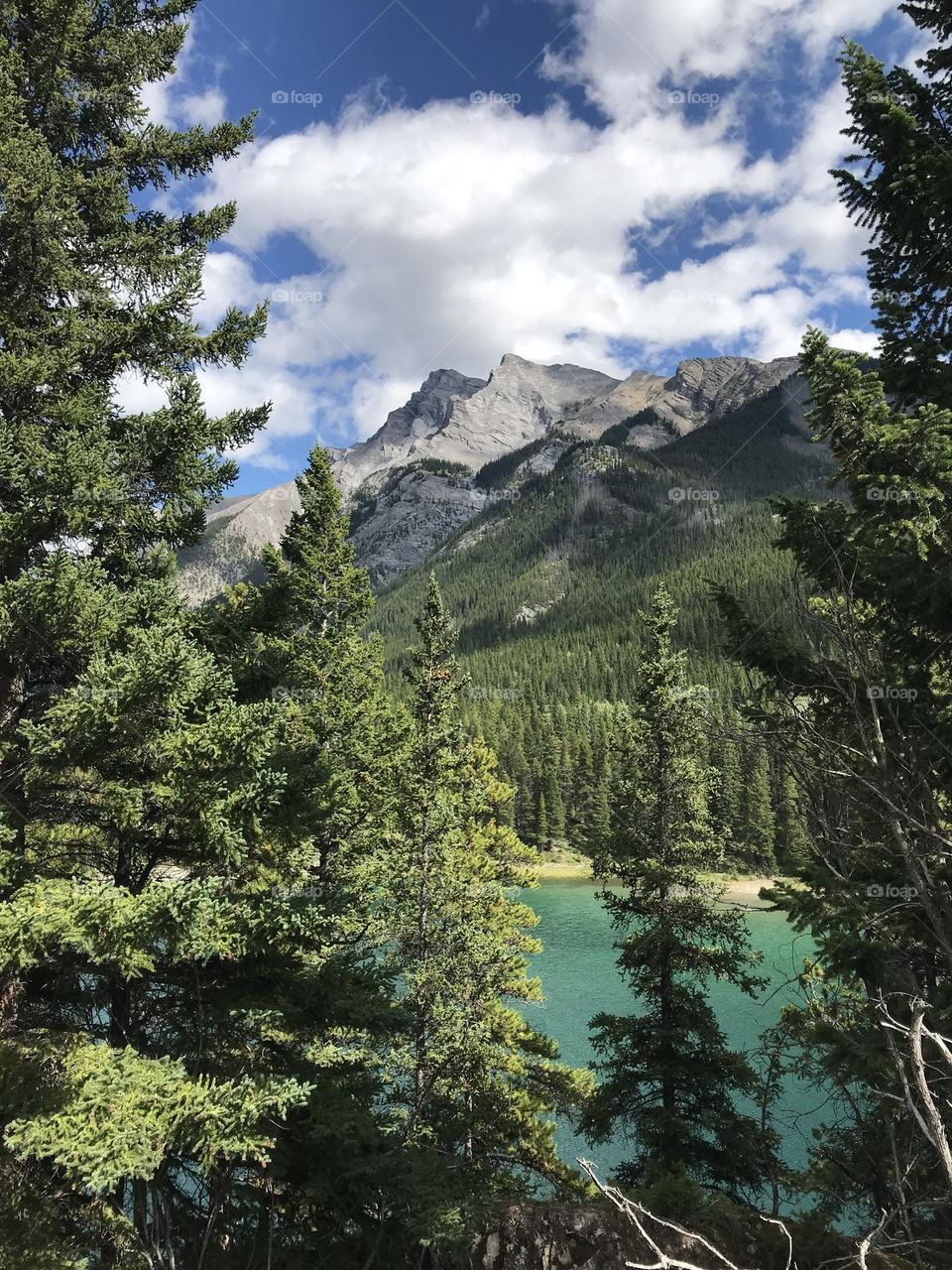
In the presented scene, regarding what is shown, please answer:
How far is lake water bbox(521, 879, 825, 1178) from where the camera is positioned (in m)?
19.9

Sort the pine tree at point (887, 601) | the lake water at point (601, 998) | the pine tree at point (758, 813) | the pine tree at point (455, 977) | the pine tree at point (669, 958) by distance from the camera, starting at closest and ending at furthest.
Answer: the pine tree at point (887, 601)
the pine tree at point (669, 958)
the pine tree at point (455, 977)
the lake water at point (601, 998)
the pine tree at point (758, 813)

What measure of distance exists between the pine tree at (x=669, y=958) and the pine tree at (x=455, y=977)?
2086 millimetres

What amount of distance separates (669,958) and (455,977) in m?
4.59

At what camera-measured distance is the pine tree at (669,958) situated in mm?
12992

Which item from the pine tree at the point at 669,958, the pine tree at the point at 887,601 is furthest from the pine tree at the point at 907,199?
the pine tree at the point at 669,958

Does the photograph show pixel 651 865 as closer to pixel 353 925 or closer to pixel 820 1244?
pixel 353 925

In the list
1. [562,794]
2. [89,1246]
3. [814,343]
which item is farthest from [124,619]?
[562,794]

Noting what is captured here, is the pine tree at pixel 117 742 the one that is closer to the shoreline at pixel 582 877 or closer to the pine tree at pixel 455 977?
the pine tree at pixel 455 977

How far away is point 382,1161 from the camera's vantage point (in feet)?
23.8

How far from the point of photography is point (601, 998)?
31656 millimetres

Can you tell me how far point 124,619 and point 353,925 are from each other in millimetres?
9070

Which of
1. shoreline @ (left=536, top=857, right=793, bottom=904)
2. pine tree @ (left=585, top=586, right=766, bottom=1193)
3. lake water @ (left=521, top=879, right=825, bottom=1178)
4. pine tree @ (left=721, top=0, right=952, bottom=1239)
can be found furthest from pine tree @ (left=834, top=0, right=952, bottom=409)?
shoreline @ (left=536, top=857, right=793, bottom=904)

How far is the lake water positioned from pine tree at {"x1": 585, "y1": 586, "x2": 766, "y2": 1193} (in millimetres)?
1104

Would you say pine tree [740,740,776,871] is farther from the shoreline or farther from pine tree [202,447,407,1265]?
pine tree [202,447,407,1265]
